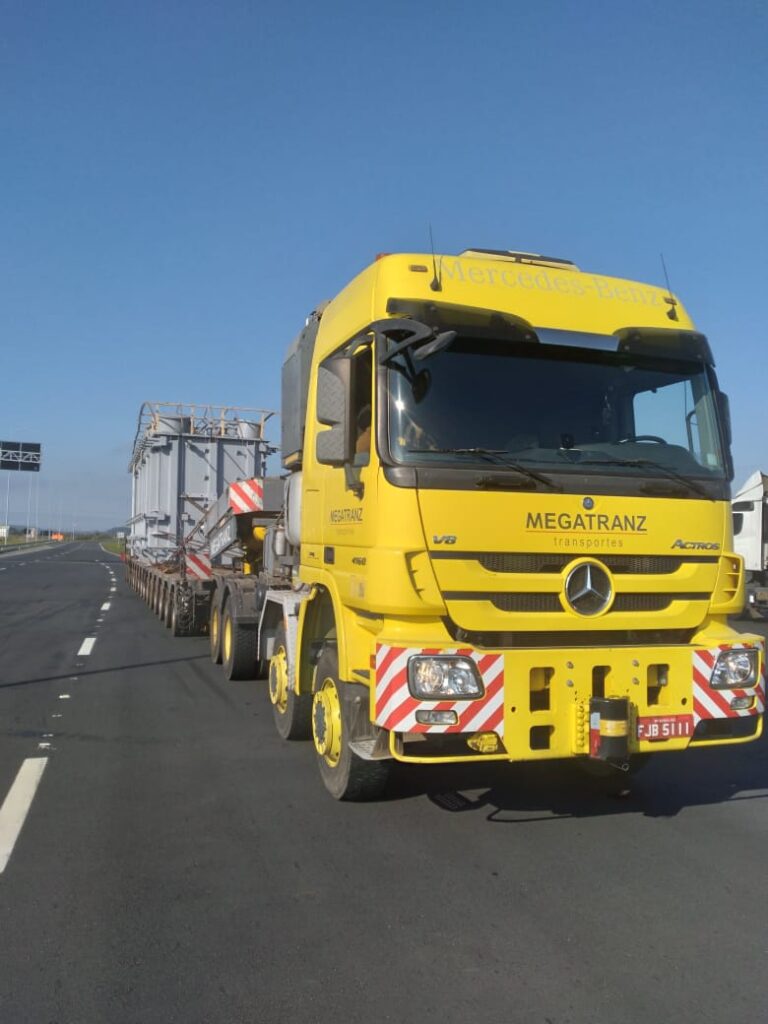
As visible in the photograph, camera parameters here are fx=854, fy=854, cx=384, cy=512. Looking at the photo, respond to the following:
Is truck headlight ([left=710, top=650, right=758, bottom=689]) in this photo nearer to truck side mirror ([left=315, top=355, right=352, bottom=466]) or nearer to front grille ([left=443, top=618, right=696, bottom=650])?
front grille ([left=443, top=618, right=696, bottom=650])

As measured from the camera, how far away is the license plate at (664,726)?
476 cm

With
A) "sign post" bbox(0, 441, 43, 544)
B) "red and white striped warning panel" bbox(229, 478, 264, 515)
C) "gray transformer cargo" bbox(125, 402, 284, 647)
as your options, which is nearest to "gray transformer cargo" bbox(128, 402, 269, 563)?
"gray transformer cargo" bbox(125, 402, 284, 647)

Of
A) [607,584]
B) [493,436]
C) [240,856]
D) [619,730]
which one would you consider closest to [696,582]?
[607,584]

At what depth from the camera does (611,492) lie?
16.0ft

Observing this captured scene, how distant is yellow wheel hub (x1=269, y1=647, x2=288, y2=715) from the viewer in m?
7.02

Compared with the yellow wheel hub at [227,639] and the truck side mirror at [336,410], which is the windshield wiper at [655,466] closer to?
the truck side mirror at [336,410]

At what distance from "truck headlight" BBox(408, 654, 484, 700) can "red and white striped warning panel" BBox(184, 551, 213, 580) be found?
958 centimetres

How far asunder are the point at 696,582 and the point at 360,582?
200 cm

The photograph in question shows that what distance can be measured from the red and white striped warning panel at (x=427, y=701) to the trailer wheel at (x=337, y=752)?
0.73m

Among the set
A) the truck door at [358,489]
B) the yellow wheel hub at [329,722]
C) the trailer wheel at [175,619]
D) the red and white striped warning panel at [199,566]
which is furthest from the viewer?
the trailer wheel at [175,619]

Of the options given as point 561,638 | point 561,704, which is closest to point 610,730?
point 561,704

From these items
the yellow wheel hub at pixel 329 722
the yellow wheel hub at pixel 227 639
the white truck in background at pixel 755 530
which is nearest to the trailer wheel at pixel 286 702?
the yellow wheel hub at pixel 329 722

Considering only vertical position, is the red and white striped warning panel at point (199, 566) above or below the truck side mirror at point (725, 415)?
below

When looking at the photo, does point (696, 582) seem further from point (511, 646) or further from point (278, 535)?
point (278, 535)
